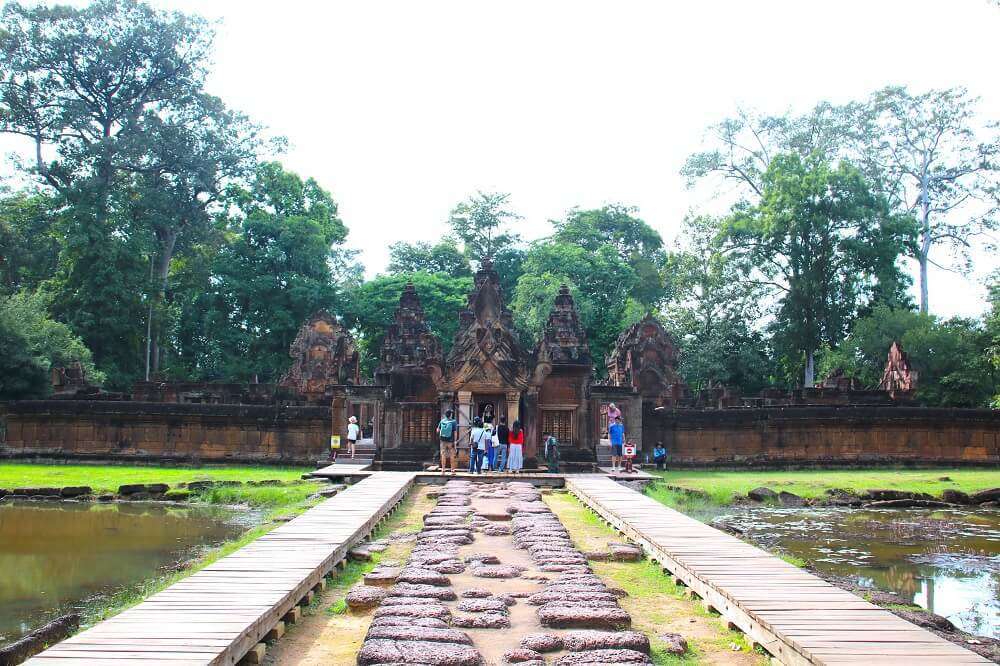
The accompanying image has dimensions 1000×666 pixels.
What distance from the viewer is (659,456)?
2480 centimetres

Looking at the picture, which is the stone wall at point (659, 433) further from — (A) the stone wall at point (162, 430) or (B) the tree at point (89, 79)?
(B) the tree at point (89, 79)

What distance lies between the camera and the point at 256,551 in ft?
29.7

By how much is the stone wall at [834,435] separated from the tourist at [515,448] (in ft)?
25.4

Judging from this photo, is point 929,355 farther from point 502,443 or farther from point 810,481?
point 502,443

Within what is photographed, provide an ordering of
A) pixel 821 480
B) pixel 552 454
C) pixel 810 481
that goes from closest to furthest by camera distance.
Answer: pixel 552 454 < pixel 810 481 < pixel 821 480

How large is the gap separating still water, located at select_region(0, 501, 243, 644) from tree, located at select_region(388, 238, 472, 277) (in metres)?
41.8

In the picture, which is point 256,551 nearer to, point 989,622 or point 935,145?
point 989,622

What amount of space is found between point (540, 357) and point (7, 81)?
3207 cm

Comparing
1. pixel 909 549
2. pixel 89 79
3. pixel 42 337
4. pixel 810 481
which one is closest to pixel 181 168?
pixel 89 79

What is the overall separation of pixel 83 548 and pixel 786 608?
34.1 feet

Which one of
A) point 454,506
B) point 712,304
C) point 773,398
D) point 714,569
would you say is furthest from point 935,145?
point 714,569

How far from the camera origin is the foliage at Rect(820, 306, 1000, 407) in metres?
31.5

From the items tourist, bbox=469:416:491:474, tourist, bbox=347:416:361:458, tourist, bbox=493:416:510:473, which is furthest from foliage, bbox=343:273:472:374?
tourist, bbox=469:416:491:474

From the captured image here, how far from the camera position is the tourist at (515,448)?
767 inches
